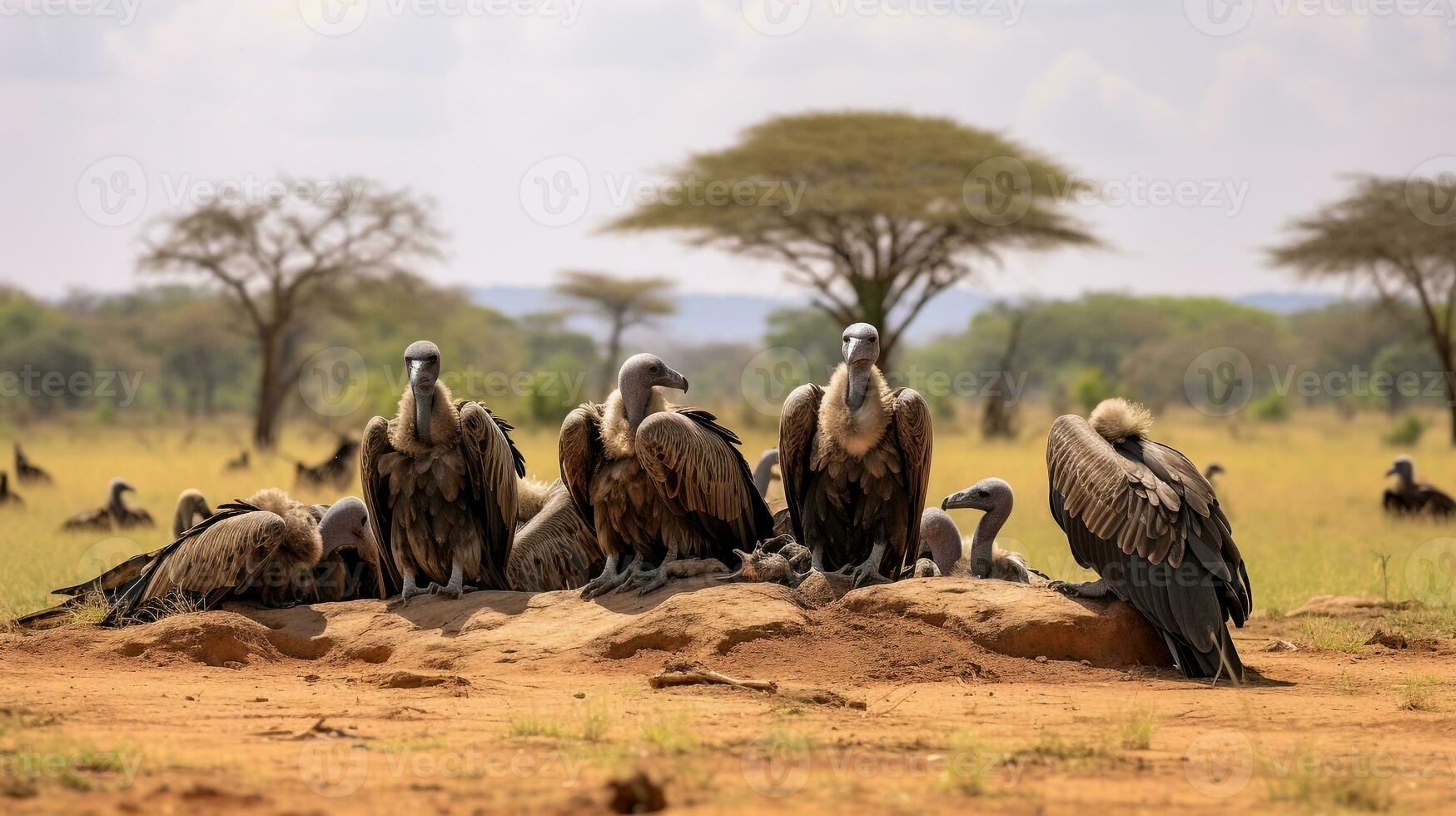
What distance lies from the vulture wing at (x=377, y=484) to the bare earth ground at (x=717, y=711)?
16.5 inches

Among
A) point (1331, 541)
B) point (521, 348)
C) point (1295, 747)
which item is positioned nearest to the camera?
point (1295, 747)

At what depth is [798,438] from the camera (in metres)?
7.70

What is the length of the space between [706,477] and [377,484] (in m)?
1.92

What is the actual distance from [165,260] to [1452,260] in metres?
26.1

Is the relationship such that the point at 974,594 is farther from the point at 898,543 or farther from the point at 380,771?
the point at 380,771

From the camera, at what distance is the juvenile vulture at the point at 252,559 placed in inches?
322

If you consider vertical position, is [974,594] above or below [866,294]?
below

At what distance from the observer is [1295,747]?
508cm

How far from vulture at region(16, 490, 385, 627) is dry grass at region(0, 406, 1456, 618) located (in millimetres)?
836

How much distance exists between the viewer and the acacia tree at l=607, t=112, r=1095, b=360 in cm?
2577

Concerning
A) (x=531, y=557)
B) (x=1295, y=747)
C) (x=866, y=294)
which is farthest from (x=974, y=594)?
(x=866, y=294)
